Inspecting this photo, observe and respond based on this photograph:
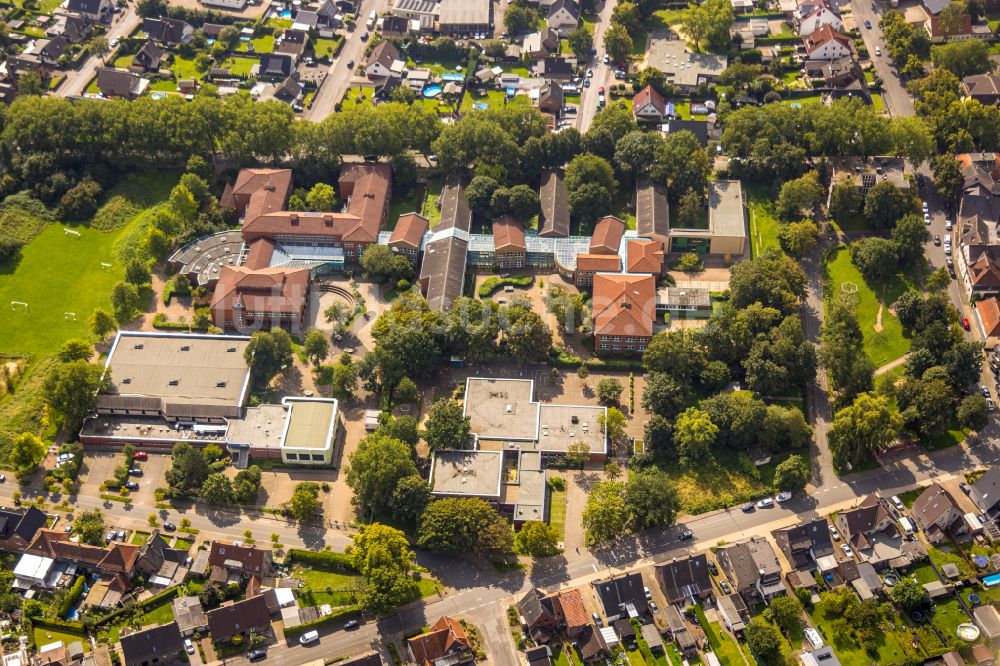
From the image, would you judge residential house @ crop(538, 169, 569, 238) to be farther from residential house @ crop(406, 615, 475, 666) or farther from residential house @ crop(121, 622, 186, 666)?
residential house @ crop(121, 622, 186, 666)

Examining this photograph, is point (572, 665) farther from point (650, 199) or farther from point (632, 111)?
point (632, 111)

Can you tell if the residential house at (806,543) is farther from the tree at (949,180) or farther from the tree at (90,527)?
the tree at (90,527)

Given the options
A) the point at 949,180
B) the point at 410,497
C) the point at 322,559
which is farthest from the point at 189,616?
the point at 949,180

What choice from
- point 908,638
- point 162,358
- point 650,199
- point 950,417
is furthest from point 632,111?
point 908,638

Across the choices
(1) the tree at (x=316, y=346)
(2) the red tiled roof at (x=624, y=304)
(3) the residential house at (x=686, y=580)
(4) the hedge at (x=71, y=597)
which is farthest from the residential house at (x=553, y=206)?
(4) the hedge at (x=71, y=597)

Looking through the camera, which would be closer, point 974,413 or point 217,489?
point 217,489

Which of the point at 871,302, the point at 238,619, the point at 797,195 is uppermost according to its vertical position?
the point at 797,195

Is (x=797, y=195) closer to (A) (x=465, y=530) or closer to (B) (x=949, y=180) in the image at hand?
(B) (x=949, y=180)
